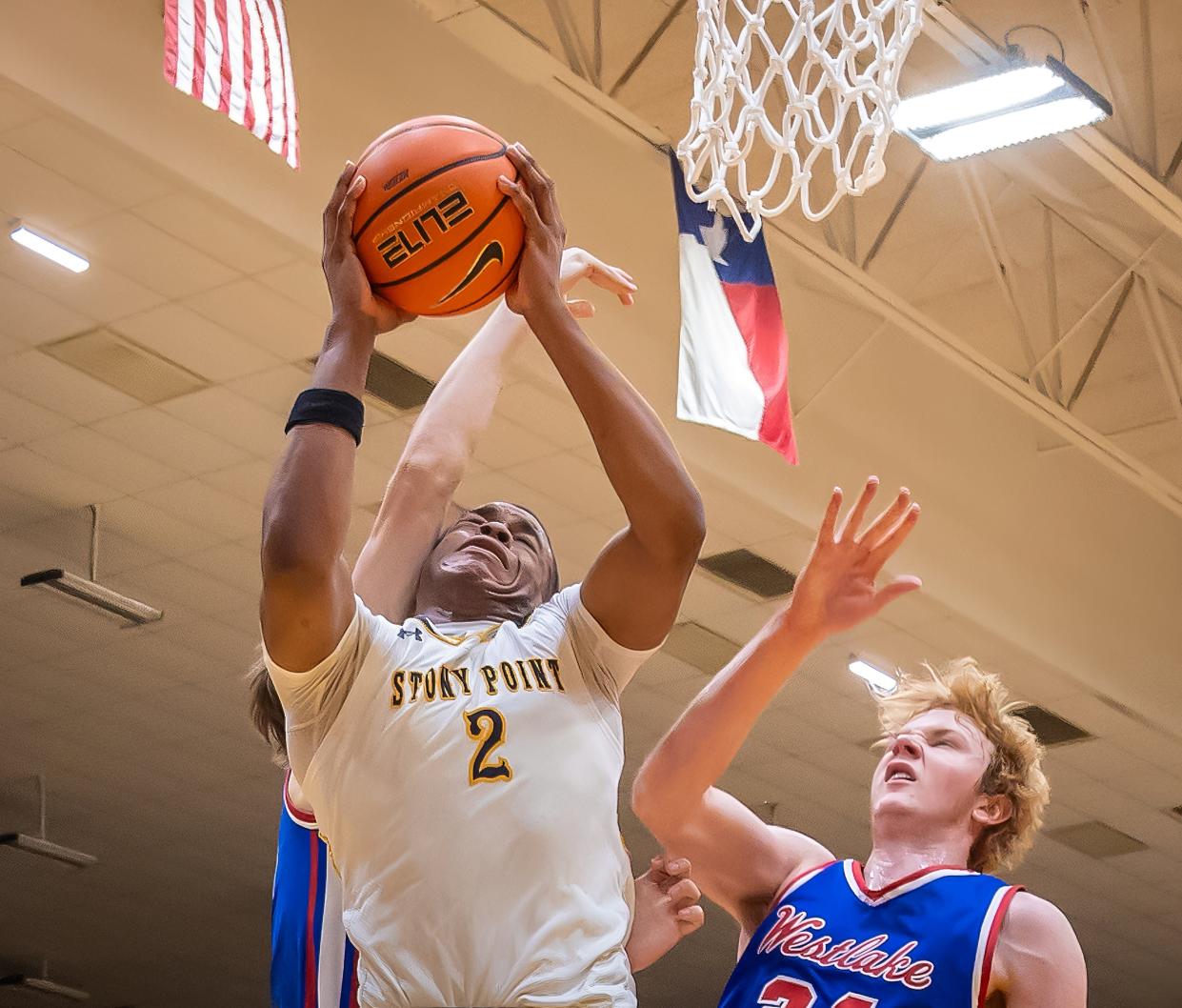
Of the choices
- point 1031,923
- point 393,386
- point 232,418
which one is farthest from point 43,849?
point 1031,923

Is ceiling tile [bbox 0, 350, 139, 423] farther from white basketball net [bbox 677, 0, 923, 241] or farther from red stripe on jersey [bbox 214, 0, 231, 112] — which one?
white basketball net [bbox 677, 0, 923, 241]

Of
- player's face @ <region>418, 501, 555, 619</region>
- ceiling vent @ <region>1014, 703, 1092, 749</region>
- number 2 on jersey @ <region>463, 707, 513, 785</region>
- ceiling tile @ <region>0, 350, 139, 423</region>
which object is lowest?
number 2 on jersey @ <region>463, 707, 513, 785</region>

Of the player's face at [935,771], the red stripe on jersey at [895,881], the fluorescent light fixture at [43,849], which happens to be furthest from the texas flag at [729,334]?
the fluorescent light fixture at [43,849]

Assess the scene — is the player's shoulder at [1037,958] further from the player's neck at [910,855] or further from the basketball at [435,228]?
the basketball at [435,228]

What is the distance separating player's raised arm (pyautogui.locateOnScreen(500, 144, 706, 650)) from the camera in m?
2.57

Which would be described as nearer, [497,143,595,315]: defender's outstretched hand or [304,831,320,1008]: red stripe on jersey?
[497,143,595,315]: defender's outstretched hand

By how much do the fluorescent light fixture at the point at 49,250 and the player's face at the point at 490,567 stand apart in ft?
16.0

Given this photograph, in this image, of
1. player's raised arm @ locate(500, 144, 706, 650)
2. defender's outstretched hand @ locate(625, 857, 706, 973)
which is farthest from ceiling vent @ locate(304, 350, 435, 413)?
player's raised arm @ locate(500, 144, 706, 650)

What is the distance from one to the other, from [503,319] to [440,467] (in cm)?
49

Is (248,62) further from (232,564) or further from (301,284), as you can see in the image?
(232,564)

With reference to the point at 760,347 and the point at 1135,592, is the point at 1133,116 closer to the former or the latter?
the point at 760,347

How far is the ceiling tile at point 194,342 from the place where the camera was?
7965 millimetres

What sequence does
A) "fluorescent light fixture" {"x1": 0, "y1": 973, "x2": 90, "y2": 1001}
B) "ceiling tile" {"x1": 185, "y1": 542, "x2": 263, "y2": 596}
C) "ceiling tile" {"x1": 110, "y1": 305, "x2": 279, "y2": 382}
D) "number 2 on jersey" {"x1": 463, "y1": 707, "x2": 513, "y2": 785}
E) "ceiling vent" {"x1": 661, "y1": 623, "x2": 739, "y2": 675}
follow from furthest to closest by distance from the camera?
"fluorescent light fixture" {"x1": 0, "y1": 973, "x2": 90, "y2": 1001} → "ceiling vent" {"x1": 661, "y1": 623, "x2": 739, "y2": 675} → "ceiling tile" {"x1": 185, "y1": 542, "x2": 263, "y2": 596} → "ceiling tile" {"x1": 110, "y1": 305, "x2": 279, "y2": 382} → "number 2 on jersey" {"x1": 463, "y1": 707, "x2": 513, "y2": 785}

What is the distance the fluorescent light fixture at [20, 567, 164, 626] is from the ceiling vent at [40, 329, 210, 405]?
4.66 ft
